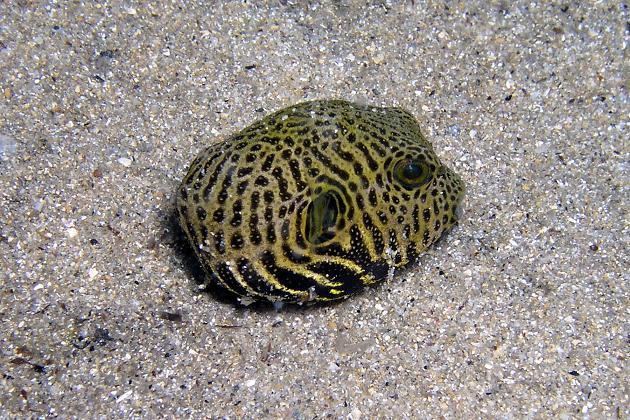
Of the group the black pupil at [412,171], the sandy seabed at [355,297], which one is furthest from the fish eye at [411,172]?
the sandy seabed at [355,297]

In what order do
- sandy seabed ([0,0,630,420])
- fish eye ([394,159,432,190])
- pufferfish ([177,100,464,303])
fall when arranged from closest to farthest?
1. pufferfish ([177,100,464,303])
2. fish eye ([394,159,432,190])
3. sandy seabed ([0,0,630,420])

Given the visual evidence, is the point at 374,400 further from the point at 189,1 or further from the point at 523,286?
the point at 189,1

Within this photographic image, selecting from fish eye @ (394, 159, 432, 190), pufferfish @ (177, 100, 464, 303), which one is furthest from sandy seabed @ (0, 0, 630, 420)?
fish eye @ (394, 159, 432, 190)

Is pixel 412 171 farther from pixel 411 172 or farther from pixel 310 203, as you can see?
pixel 310 203

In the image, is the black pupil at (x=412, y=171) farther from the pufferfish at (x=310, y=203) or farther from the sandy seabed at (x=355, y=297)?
the sandy seabed at (x=355, y=297)

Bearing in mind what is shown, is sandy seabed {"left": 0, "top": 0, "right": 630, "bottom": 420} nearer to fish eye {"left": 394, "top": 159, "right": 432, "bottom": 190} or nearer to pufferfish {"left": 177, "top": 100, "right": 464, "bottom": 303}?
pufferfish {"left": 177, "top": 100, "right": 464, "bottom": 303}

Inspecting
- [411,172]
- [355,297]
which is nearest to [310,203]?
[411,172]

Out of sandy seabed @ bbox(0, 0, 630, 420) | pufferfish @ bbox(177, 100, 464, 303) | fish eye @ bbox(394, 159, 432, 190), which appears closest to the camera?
pufferfish @ bbox(177, 100, 464, 303)

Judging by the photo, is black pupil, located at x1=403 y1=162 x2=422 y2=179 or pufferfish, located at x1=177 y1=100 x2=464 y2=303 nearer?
pufferfish, located at x1=177 y1=100 x2=464 y2=303
